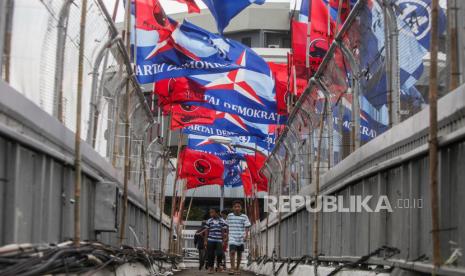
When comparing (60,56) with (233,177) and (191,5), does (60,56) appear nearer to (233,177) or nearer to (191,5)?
(191,5)

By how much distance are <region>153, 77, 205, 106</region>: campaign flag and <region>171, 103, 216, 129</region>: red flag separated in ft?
12.0

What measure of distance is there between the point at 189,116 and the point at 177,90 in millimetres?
4484

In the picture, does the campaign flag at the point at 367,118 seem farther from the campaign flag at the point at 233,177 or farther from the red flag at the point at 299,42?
the campaign flag at the point at 233,177

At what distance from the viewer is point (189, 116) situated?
24.8 m

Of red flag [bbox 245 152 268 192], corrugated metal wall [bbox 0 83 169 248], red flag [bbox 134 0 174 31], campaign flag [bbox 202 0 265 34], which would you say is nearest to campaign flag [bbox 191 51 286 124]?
red flag [bbox 134 0 174 31]

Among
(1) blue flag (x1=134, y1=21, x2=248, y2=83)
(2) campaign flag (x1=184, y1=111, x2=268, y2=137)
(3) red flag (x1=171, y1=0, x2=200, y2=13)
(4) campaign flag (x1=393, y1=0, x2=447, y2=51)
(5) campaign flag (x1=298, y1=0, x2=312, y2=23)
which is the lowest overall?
(4) campaign flag (x1=393, y1=0, x2=447, y2=51)

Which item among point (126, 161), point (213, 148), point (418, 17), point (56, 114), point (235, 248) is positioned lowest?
point (235, 248)

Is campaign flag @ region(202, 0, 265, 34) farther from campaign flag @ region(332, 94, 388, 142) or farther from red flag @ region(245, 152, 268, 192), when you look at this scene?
red flag @ region(245, 152, 268, 192)

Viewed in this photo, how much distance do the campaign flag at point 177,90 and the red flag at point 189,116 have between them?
3656mm

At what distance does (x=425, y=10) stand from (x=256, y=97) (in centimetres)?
1402

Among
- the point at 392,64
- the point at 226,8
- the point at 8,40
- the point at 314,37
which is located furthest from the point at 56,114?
the point at 314,37

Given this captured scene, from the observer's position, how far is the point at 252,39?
66000mm

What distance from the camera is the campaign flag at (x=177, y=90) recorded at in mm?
20141

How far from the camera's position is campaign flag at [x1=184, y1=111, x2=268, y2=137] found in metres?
23.9
